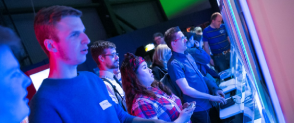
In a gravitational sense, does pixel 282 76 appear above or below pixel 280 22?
below

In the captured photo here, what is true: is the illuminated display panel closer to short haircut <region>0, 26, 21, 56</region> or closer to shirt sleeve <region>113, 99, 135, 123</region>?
shirt sleeve <region>113, 99, 135, 123</region>

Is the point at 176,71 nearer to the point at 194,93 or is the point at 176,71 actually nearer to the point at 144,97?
the point at 194,93

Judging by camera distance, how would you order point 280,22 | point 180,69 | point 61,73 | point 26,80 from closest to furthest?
1. point 280,22
2. point 26,80
3. point 61,73
4. point 180,69

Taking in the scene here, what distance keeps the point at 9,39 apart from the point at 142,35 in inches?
232

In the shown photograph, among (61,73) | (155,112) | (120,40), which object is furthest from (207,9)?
(61,73)

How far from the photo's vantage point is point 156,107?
1.42 meters

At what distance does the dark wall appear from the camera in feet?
16.5

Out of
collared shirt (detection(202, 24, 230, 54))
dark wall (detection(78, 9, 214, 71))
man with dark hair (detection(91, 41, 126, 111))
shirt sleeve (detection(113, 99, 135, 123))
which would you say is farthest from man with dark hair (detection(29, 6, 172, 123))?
dark wall (detection(78, 9, 214, 71))

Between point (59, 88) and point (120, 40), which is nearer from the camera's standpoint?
point (59, 88)

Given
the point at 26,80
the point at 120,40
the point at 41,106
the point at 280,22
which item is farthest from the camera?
the point at 120,40

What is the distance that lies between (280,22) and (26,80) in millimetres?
648

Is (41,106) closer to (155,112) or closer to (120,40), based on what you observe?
(155,112)

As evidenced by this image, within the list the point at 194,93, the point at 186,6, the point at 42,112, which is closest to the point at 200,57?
the point at 194,93

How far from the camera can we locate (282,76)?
0.47 metres
